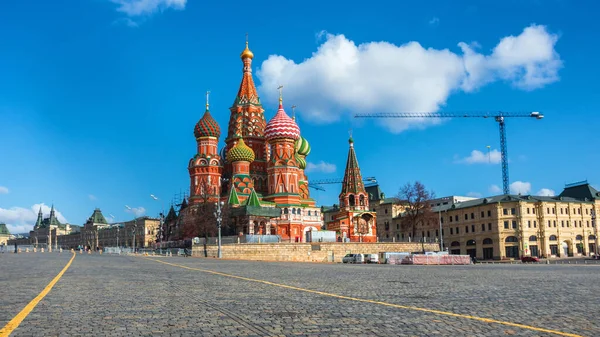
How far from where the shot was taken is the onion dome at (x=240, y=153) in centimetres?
8406

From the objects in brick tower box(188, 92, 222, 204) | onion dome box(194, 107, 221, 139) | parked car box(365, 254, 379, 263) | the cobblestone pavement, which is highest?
onion dome box(194, 107, 221, 139)

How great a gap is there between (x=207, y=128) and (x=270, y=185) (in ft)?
46.3

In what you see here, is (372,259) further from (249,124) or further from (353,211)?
(249,124)

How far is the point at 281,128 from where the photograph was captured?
8475 cm

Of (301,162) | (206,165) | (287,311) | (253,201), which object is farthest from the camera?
(301,162)

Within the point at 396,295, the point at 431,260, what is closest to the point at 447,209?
the point at 431,260

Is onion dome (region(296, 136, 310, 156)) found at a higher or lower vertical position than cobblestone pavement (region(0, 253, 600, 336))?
higher

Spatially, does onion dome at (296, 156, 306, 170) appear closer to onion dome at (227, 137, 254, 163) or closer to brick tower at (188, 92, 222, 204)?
onion dome at (227, 137, 254, 163)

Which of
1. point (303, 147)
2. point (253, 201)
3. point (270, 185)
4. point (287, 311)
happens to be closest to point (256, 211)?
point (253, 201)

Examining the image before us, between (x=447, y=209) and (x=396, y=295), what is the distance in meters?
85.3

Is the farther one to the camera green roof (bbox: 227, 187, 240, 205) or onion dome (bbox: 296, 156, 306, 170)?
onion dome (bbox: 296, 156, 306, 170)

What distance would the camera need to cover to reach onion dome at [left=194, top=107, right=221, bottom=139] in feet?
282

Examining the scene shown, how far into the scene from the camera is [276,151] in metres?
84.2

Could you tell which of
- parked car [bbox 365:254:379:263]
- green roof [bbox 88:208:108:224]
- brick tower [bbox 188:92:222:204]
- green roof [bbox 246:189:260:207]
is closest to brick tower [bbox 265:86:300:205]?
green roof [bbox 246:189:260:207]
